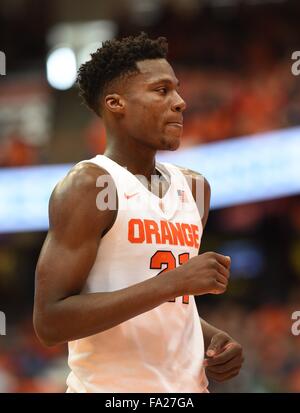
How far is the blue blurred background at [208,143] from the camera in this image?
11852 millimetres

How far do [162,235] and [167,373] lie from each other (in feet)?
2.07

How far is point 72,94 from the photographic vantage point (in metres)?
15.2

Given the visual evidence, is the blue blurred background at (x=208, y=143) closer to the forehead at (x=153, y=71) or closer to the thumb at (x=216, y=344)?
the thumb at (x=216, y=344)

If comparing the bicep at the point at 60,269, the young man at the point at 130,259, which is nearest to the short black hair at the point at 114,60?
the young man at the point at 130,259

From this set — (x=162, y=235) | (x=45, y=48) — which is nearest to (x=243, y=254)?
(x=45, y=48)

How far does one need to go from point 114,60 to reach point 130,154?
0.47m

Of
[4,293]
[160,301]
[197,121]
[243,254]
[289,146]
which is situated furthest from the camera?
[4,293]

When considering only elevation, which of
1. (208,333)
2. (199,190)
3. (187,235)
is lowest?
(208,333)

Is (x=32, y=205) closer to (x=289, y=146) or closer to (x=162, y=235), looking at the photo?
(x=289, y=146)

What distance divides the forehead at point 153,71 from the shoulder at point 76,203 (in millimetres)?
587

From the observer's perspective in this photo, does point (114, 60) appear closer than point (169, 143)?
No

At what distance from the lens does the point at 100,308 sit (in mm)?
3418

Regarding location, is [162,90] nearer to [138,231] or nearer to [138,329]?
[138,231]

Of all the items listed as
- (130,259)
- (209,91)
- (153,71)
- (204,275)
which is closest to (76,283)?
(130,259)
